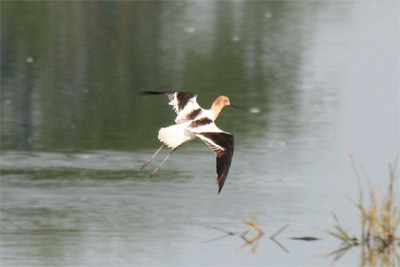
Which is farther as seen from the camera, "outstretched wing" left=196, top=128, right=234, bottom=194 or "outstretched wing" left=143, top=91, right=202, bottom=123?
"outstretched wing" left=143, top=91, right=202, bottom=123

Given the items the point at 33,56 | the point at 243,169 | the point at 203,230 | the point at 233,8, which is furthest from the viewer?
the point at 233,8

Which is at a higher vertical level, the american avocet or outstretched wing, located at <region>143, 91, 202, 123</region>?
outstretched wing, located at <region>143, 91, 202, 123</region>

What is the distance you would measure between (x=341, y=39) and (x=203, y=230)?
358 inches

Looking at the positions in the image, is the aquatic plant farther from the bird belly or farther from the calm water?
the bird belly

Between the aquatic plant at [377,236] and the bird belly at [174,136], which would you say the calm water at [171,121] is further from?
the bird belly at [174,136]

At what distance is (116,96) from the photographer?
1158 cm

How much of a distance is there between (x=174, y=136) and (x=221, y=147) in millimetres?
344

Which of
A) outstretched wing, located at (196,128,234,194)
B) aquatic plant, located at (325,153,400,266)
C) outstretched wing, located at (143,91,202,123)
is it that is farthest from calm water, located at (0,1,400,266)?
outstretched wing, located at (143,91,202,123)

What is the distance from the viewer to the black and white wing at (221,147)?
6012mm

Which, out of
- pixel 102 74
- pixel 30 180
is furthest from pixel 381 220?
pixel 102 74

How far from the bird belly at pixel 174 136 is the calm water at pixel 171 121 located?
0.62 meters

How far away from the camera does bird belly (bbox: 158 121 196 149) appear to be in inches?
249

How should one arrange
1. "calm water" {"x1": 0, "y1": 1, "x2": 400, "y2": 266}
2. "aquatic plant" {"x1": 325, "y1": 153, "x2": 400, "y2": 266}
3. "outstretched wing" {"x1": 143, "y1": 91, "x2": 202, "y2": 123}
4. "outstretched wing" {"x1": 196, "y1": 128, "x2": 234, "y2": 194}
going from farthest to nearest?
"calm water" {"x1": 0, "y1": 1, "x2": 400, "y2": 266} → "outstretched wing" {"x1": 143, "y1": 91, "x2": 202, "y2": 123} → "aquatic plant" {"x1": 325, "y1": 153, "x2": 400, "y2": 266} → "outstretched wing" {"x1": 196, "y1": 128, "x2": 234, "y2": 194}

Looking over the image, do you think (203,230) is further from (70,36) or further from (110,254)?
(70,36)
